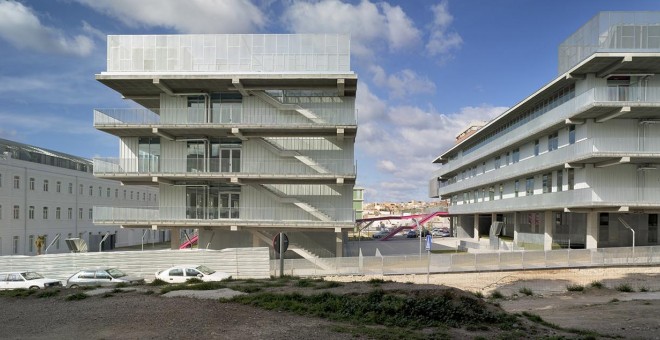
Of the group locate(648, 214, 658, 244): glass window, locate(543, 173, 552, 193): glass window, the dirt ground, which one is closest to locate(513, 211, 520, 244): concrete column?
locate(543, 173, 552, 193): glass window

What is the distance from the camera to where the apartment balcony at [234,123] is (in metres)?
31.3

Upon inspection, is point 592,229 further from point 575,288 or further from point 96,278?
point 96,278

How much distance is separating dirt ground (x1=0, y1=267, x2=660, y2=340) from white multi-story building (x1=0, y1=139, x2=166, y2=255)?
106 ft

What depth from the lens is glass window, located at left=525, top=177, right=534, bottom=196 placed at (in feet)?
140

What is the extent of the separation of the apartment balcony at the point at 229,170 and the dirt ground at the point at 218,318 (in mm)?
14101

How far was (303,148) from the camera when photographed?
33.5 meters

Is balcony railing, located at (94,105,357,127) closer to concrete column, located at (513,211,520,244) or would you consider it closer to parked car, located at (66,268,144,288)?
parked car, located at (66,268,144,288)

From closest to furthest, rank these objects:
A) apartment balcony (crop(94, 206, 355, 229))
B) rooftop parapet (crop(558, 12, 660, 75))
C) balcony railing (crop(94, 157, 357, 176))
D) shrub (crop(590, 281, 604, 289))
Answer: shrub (crop(590, 281, 604, 289)) < rooftop parapet (crop(558, 12, 660, 75)) < apartment balcony (crop(94, 206, 355, 229)) < balcony railing (crop(94, 157, 357, 176))

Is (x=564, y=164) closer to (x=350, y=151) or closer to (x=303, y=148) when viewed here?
(x=350, y=151)

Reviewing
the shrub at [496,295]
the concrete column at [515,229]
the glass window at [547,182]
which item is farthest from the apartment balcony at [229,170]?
the concrete column at [515,229]

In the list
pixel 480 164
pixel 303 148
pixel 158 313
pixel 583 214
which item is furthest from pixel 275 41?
pixel 480 164

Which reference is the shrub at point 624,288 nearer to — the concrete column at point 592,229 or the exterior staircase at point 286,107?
the concrete column at point 592,229

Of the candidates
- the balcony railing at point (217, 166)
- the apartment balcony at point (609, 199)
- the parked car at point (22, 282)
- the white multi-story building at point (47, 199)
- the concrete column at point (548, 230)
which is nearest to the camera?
the parked car at point (22, 282)

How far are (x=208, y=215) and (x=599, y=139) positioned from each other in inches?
1114
